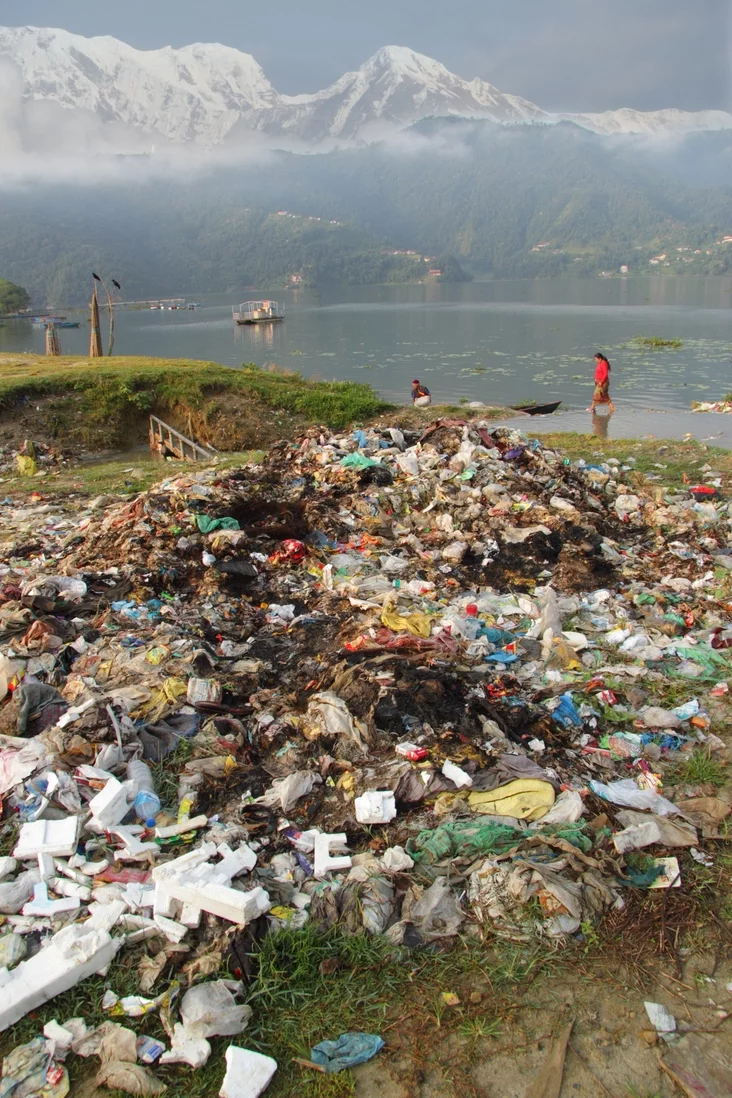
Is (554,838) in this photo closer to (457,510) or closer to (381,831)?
(381,831)

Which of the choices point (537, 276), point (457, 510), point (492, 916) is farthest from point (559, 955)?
point (537, 276)

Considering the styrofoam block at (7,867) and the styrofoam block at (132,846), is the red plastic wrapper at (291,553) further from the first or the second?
the styrofoam block at (7,867)

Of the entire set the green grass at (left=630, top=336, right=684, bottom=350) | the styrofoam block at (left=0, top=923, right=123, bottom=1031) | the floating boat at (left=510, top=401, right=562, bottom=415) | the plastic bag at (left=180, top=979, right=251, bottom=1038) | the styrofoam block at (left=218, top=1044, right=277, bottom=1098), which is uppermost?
the green grass at (left=630, top=336, right=684, bottom=350)

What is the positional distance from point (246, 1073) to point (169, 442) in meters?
15.3

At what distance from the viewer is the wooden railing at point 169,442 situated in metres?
15.6

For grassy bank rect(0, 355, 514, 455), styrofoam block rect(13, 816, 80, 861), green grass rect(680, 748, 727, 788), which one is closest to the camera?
styrofoam block rect(13, 816, 80, 861)

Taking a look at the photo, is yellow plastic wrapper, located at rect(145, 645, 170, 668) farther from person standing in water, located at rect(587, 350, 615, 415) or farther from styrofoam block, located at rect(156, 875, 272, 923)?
person standing in water, located at rect(587, 350, 615, 415)

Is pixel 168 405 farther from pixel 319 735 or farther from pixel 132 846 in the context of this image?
pixel 132 846

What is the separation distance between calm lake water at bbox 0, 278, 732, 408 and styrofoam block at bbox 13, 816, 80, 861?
2094cm

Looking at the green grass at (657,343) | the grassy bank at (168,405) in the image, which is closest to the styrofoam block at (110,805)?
the grassy bank at (168,405)

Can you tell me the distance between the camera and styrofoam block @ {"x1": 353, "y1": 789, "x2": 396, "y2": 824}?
352 centimetres

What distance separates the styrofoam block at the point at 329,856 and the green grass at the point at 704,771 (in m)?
2.11

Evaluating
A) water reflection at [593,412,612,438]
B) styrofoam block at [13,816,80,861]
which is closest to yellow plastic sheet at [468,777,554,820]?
styrofoam block at [13,816,80,861]

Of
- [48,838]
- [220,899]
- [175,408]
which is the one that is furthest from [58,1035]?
[175,408]
